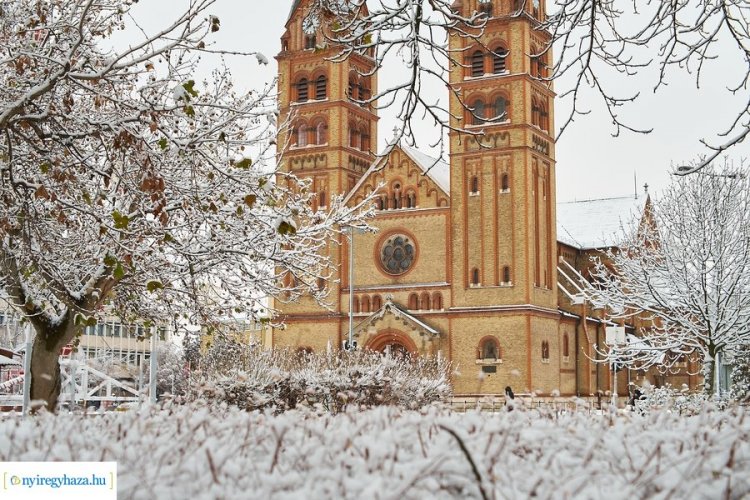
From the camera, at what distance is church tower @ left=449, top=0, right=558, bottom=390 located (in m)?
43.5

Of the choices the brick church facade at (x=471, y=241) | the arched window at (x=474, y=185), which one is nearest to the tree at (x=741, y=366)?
the brick church facade at (x=471, y=241)

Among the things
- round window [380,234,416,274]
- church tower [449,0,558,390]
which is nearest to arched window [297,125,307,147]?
round window [380,234,416,274]

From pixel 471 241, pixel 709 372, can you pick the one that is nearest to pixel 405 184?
pixel 471 241

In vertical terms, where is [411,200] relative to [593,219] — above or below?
below

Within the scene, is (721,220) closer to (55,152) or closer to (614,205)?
(55,152)

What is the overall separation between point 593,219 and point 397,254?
18.0 m

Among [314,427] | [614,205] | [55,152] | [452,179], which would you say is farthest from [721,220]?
[614,205]

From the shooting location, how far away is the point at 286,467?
369 centimetres

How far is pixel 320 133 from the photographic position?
1972 inches

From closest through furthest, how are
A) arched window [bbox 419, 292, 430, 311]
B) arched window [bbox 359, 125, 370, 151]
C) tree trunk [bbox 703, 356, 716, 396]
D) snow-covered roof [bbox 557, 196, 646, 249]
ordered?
tree trunk [bbox 703, 356, 716, 396] < arched window [bbox 419, 292, 430, 311] < arched window [bbox 359, 125, 370, 151] < snow-covered roof [bbox 557, 196, 646, 249]

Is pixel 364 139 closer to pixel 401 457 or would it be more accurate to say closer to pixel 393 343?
pixel 393 343

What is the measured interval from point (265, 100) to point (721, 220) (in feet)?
60.7

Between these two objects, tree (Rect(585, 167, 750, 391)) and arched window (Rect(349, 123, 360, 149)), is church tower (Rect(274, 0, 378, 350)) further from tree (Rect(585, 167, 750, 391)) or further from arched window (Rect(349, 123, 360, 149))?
tree (Rect(585, 167, 750, 391))

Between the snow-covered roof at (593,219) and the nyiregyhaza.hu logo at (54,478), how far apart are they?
5176 centimetres
